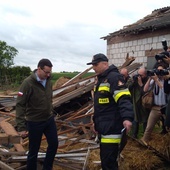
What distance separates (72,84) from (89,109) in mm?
1625

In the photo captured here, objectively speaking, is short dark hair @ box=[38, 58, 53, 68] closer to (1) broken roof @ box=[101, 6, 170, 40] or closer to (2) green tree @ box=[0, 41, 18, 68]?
(1) broken roof @ box=[101, 6, 170, 40]

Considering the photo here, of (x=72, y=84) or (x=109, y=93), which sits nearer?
(x=109, y=93)

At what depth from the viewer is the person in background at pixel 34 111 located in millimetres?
4371

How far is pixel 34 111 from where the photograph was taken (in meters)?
4.42

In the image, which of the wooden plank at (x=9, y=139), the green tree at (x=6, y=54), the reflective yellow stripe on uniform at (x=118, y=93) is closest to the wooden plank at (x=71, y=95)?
the wooden plank at (x=9, y=139)

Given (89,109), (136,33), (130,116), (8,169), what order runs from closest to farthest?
(130,116)
(8,169)
(89,109)
(136,33)

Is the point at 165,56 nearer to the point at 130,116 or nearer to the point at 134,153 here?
the point at 130,116

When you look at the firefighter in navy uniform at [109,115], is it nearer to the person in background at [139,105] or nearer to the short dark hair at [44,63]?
the short dark hair at [44,63]

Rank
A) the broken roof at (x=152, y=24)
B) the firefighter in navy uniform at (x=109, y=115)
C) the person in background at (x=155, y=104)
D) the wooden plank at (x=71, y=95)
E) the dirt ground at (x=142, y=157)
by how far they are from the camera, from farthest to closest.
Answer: the broken roof at (x=152, y=24), the wooden plank at (x=71, y=95), the person in background at (x=155, y=104), the dirt ground at (x=142, y=157), the firefighter in navy uniform at (x=109, y=115)

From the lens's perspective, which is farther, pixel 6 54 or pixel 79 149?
pixel 6 54

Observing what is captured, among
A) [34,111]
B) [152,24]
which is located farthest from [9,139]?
[152,24]

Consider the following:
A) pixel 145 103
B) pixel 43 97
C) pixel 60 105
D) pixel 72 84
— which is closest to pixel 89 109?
pixel 60 105

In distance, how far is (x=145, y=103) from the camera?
567cm

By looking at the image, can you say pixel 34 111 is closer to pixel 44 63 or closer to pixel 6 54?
pixel 44 63
